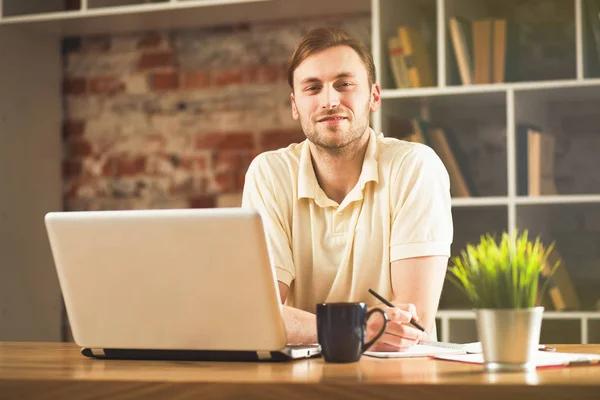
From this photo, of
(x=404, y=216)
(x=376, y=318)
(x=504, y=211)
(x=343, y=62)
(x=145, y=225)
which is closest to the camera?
(x=145, y=225)

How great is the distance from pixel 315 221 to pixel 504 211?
3.40 feet

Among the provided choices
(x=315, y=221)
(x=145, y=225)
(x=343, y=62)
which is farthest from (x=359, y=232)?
(x=145, y=225)

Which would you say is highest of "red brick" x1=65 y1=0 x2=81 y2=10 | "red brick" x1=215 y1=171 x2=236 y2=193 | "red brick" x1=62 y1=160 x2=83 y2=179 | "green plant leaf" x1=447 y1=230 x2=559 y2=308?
"red brick" x1=65 y1=0 x2=81 y2=10

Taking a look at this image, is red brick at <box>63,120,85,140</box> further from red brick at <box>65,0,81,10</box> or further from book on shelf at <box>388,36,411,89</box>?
book on shelf at <box>388,36,411,89</box>

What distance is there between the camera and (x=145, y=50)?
138 inches

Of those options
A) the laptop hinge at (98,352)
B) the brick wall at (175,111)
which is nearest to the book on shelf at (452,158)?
the brick wall at (175,111)

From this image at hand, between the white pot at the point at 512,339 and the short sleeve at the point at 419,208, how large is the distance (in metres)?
0.75

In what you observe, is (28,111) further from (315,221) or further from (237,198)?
(315,221)

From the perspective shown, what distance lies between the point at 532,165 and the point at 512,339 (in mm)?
1759

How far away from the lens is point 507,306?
1191 millimetres

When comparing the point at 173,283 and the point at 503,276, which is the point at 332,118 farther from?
the point at 503,276

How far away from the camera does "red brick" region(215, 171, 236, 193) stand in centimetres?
339

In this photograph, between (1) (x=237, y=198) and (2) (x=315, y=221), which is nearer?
(2) (x=315, y=221)

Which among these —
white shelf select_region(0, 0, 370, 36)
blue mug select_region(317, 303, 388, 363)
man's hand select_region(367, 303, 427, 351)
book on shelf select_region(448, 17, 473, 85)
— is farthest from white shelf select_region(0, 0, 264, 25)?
blue mug select_region(317, 303, 388, 363)
